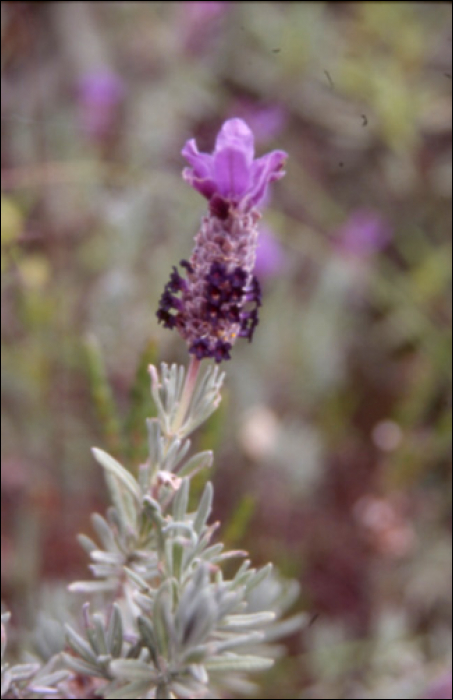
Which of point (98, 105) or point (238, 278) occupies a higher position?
point (98, 105)

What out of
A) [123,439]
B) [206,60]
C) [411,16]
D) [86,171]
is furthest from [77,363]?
[411,16]

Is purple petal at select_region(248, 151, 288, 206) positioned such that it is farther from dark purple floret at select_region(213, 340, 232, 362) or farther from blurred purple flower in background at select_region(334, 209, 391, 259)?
blurred purple flower in background at select_region(334, 209, 391, 259)

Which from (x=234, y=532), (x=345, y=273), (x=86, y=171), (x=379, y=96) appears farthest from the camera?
(x=345, y=273)

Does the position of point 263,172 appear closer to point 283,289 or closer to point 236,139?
point 236,139

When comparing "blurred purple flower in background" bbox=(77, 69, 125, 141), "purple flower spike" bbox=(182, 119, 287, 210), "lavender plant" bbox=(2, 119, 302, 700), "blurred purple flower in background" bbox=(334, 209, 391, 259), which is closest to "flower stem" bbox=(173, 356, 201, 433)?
"lavender plant" bbox=(2, 119, 302, 700)

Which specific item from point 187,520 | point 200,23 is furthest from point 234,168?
point 200,23

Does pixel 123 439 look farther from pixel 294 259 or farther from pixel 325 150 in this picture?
pixel 325 150

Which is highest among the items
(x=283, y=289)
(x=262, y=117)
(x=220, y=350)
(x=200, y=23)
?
(x=200, y=23)
